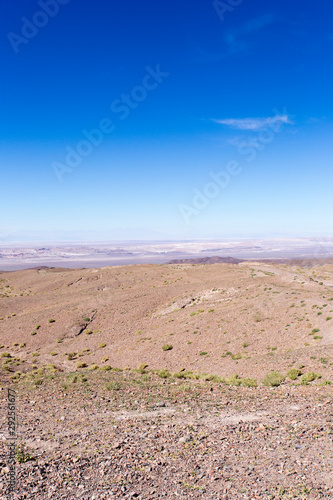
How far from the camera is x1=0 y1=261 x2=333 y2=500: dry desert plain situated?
7.88 m

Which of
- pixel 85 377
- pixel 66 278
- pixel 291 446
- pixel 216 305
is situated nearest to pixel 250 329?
pixel 216 305

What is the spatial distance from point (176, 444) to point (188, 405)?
3.70 meters

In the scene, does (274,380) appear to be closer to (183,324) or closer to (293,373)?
(293,373)

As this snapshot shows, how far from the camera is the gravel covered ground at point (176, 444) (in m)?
7.59

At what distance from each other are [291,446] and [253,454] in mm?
1174

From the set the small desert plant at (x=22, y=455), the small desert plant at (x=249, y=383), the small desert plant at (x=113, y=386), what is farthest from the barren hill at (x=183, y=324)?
the small desert plant at (x=22, y=455)

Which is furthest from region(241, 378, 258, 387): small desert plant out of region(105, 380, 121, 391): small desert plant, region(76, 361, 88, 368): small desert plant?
region(76, 361, 88, 368): small desert plant

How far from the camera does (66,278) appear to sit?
71.7 meters

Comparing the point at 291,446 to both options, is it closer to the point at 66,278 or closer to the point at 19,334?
the point at 19,334

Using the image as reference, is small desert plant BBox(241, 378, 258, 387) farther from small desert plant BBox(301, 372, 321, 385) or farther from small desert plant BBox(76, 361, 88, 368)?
small desert plant BBox(76, 361, 88, 368)

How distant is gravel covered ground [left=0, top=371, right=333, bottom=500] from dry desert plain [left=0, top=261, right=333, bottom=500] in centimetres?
4

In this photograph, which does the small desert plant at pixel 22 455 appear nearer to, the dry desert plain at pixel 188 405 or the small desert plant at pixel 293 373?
the dry desert plain at pixel 188 405

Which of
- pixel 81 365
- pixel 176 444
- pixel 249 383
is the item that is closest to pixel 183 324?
pixel 81 365

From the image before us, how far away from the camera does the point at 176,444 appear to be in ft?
31.5
